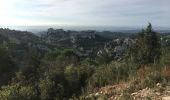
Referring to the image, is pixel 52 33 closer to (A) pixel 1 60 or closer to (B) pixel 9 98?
(A) pixel 1 60

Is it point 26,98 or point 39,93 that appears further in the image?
point 39,93

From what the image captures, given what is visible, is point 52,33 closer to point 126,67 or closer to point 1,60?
point 1,60

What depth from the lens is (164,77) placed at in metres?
10.4

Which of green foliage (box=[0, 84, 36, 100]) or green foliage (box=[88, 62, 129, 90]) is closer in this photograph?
green foliage (box=[0, 84, 36, 100])

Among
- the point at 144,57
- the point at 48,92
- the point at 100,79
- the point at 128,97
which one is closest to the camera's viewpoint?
the point at 128,97

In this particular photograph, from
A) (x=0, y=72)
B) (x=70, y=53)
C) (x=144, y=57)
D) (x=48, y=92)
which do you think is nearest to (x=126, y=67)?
(x=48, y=92)

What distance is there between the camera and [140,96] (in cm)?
884

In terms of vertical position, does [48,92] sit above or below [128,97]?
below

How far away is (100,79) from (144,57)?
2200 centimetres

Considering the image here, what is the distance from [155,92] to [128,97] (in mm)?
840

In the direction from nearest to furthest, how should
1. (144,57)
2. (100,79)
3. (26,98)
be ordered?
(26,98)
(100,79)
(144,57)

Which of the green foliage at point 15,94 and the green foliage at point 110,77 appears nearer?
the green foliage at point 15,94

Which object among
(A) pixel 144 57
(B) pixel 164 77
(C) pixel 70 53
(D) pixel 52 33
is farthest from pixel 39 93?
(D) pixel 52 33

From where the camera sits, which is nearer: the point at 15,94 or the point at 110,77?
the point at 15,94
